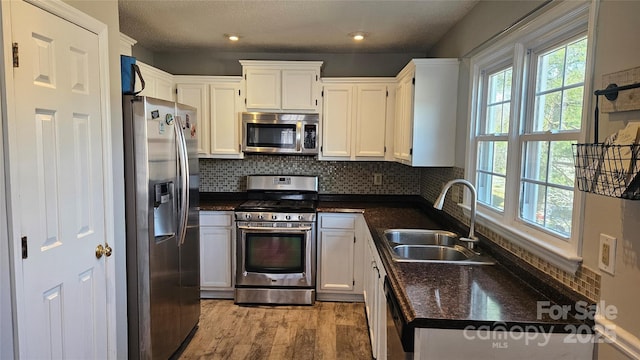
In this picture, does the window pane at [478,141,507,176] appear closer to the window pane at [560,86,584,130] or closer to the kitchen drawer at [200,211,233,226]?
the window pane at [560,86,584,130]

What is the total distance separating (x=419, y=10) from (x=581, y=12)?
4.48ft

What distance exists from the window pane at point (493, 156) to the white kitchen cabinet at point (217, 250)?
2.23m

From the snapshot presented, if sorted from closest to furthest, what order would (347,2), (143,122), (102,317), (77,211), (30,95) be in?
(30,95) < (77,211) < (102,317) < (143,122) < (347,2)

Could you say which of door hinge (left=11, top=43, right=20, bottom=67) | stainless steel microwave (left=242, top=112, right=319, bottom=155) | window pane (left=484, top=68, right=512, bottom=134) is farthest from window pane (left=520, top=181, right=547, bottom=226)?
door hinge (left=11, top=43, right=20, bottom=67)

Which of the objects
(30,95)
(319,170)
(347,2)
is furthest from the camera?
(319,170)

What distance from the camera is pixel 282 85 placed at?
371 cm

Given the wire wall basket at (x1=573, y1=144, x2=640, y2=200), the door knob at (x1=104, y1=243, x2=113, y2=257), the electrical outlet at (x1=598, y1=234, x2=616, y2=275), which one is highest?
the wire wall basket at (x1=573, y1=144, x2=640, y2=200)

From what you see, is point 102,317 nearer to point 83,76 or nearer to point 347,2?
point 83,76

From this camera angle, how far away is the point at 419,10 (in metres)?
2.68

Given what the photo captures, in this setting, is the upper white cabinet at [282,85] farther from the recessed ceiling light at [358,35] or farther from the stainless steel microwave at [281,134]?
the recessed ceiling light at [358,35]

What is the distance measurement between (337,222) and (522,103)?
2.03m

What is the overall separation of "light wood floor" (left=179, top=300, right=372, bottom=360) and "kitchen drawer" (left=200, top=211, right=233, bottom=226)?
768 millimetres

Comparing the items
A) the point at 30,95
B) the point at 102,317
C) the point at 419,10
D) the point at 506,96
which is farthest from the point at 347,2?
the point at 102,317

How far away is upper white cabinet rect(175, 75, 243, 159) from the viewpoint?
3.77m
